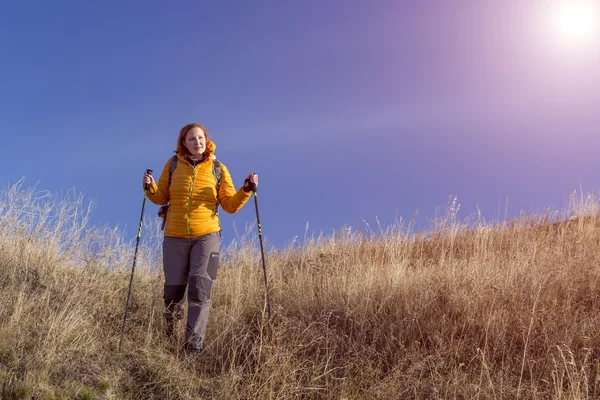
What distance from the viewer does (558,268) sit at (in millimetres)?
6375

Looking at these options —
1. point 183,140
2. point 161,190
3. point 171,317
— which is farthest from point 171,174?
point 171,317

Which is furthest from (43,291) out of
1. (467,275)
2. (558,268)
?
(558,268)

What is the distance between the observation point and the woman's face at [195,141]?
18.1ft

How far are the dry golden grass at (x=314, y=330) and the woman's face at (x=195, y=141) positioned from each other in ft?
6.38

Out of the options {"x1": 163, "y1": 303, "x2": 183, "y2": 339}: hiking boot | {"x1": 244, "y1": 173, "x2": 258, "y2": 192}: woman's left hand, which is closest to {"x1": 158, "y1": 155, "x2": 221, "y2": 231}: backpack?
{"x1": 244, "y1": 173, "x2": 258, "y2": 192}: woman's left hand

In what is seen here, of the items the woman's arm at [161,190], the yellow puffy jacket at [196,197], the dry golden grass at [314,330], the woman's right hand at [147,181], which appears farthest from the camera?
the woman's arm at [161,190]

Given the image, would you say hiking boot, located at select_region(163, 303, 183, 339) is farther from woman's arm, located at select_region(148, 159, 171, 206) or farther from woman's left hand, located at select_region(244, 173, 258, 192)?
woman's left hand, located at select_region(244, 173, 258, 192)

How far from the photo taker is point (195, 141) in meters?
5.52

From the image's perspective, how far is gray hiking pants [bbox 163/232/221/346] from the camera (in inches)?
203

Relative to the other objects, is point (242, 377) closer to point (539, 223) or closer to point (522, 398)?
point (522, 398)

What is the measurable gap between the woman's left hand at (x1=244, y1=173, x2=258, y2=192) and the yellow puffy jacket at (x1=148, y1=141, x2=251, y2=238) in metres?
0.06

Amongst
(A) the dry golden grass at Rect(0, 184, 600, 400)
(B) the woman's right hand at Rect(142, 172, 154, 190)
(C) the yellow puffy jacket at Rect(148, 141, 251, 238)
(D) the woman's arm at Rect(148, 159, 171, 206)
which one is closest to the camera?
(A) the dry golden grass at Rect(0, 184, 600, 400)

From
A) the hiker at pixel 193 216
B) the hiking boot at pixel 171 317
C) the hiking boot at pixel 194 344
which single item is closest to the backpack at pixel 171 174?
the hiker at pixel 193 216

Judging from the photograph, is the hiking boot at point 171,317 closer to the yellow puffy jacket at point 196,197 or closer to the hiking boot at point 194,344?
the hiking boot at point 194,344
